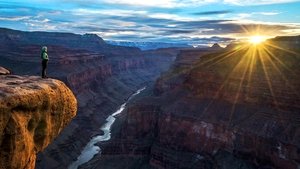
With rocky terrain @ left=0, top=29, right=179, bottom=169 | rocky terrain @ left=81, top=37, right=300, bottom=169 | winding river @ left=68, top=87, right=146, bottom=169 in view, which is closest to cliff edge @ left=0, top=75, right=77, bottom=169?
rocky terrain @ left=81, top=37, right=300, bottom=169

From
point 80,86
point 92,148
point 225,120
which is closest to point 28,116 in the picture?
point 225,120

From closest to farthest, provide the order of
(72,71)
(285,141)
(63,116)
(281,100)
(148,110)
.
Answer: (63,116) < (285,141) < (281,100) < (148,110) < (72,71)

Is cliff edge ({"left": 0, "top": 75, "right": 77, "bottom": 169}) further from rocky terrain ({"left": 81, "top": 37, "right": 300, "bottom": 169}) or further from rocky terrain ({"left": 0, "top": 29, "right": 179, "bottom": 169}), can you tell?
rocky terrain ({"left": 0, "top": 29, "right": 179, "bottom": 169})

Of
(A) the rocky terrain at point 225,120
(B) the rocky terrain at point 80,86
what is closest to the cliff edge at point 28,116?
(A) the rocky terrain at point 225,120

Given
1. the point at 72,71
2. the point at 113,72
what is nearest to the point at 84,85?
the point at 72,71

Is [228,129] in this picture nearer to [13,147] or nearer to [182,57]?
[13,147]

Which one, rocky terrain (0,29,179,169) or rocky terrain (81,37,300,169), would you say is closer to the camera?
rocky terrain (81,37,300,169)
